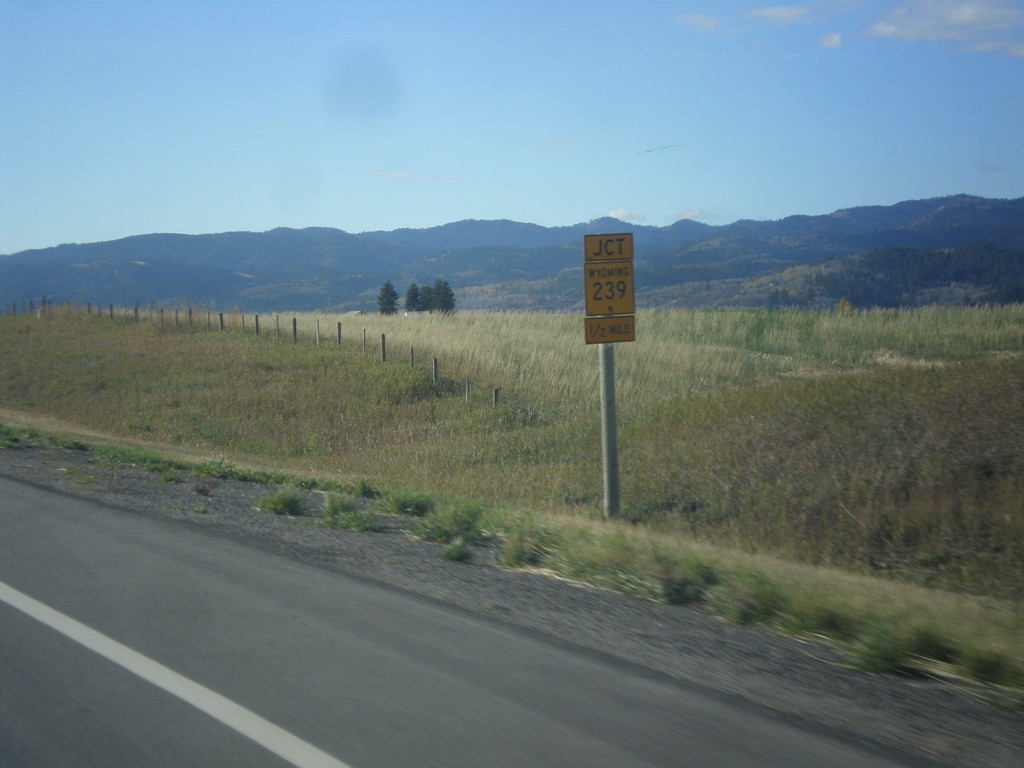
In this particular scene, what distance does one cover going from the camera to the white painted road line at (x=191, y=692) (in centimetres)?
448

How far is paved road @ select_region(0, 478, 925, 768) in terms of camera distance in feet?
14.7

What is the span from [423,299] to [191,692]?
84490 mm

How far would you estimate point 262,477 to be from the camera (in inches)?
619

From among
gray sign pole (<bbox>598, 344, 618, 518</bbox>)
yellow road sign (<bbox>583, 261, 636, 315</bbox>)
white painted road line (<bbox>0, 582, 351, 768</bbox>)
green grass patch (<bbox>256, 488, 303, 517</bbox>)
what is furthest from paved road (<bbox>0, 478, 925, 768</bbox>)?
yellow road sign (<bbox>583, 261, 636, 315</bbox>)

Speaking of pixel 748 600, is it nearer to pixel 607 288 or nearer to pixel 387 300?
pixel 607 288

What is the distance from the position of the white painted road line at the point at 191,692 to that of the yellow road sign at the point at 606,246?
7.92 metres

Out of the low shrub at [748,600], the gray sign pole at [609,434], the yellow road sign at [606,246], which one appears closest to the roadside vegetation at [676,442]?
the low shrub at [748,600]

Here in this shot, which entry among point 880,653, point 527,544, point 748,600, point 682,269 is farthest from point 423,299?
point 880,653

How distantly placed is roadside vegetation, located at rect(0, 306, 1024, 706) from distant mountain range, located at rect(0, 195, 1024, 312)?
180 inches

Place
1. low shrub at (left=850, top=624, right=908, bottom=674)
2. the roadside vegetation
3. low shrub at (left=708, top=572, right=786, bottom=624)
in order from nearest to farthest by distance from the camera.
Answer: low shrub at (left=850, top=624, right=908, bottom=674)
low shrub at (left=708, top=572, right=786, bottom=624)
the roadside vegetation

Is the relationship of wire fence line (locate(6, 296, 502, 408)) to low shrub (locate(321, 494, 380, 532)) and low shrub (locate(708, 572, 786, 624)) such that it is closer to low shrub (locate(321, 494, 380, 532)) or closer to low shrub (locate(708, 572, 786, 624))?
low shrub (locate(321, 494, 380, 532))

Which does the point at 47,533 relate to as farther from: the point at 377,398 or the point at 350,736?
the point at 377,398

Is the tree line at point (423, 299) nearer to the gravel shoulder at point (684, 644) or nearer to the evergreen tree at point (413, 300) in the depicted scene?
the evergreen tree at point (413, 300)

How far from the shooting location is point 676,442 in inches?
734
